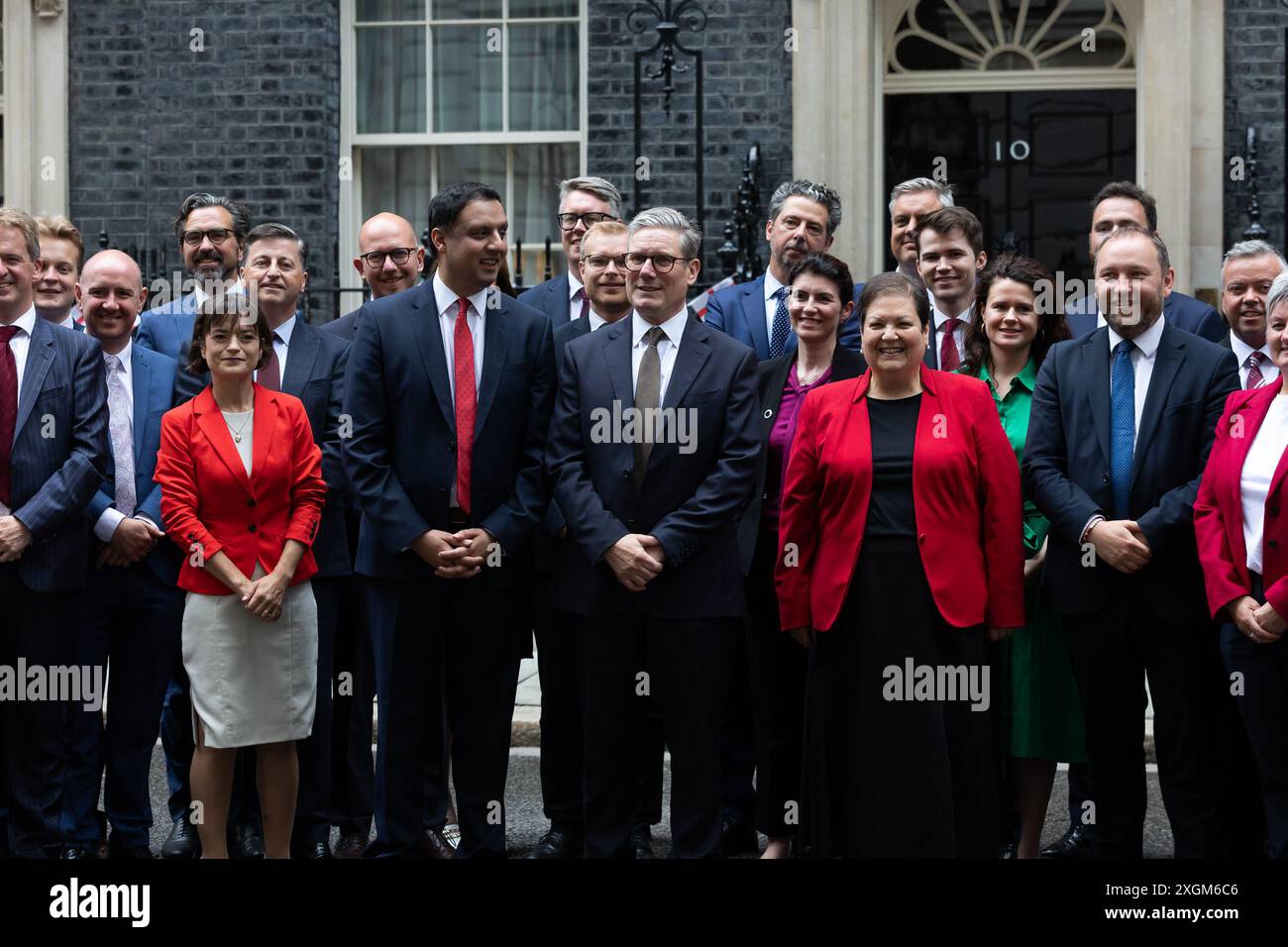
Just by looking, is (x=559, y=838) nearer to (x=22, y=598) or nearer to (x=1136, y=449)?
(x=22, y=598)

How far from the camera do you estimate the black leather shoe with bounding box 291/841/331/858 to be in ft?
19.3

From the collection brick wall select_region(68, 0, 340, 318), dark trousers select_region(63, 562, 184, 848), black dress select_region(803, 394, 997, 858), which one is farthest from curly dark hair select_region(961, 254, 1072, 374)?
brick wall select_region(68, 0, 340, 318)

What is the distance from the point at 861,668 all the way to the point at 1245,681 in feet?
3.69

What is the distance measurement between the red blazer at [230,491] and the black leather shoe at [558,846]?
1328 mm

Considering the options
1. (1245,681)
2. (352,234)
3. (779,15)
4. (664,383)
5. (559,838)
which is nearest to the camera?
(1245,681)

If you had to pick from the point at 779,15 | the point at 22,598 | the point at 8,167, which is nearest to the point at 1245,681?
the point at 22,598

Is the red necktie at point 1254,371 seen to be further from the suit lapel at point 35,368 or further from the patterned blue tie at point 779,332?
the suit lapel at point 35,368

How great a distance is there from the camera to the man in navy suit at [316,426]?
588 cm

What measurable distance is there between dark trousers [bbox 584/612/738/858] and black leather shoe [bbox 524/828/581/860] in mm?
516

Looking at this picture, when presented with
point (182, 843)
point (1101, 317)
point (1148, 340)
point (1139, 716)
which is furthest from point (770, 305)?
point (182, 843)

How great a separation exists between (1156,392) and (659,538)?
1.63m

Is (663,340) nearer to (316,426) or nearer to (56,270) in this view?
(316,426)

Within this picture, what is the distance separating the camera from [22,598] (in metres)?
5.63

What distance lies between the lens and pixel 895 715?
5180 mm
